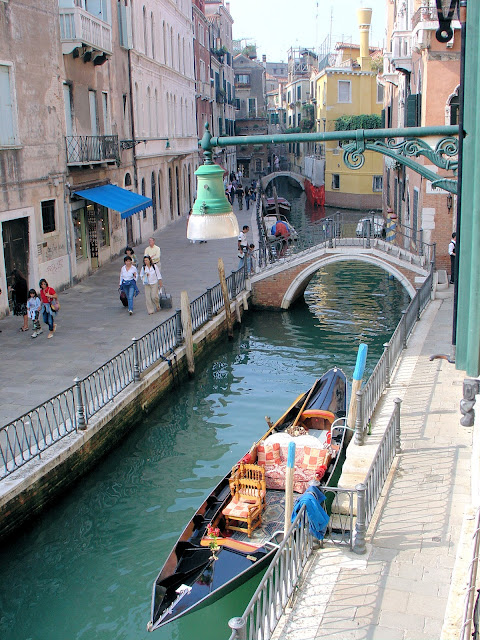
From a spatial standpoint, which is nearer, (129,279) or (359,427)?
(359,427)

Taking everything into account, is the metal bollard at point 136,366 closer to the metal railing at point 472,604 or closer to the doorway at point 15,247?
the doorway at point 15,247

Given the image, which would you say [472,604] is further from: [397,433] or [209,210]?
[397,433]

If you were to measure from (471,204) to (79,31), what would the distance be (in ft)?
50.6

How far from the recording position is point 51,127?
51.7ft

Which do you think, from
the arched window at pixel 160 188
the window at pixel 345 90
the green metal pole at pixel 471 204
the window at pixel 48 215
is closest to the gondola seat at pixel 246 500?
the green metal pole at pixel 471 204

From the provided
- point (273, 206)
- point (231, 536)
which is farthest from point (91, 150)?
point (273, 206)

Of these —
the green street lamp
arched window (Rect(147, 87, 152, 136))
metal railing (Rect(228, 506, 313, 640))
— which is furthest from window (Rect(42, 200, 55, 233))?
the green street lamp

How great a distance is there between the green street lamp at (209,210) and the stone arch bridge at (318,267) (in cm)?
1366

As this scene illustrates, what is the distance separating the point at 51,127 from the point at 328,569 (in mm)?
12704

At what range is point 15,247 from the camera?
14.5 m

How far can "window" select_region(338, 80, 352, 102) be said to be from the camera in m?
40.6

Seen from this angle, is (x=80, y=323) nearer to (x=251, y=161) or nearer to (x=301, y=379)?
(x=301, y=379)

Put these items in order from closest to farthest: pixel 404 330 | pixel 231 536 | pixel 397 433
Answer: pixel 231 536 < pixel 397 433 < pixel 404 330

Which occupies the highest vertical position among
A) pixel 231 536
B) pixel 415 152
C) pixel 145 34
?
pixel 145 34
